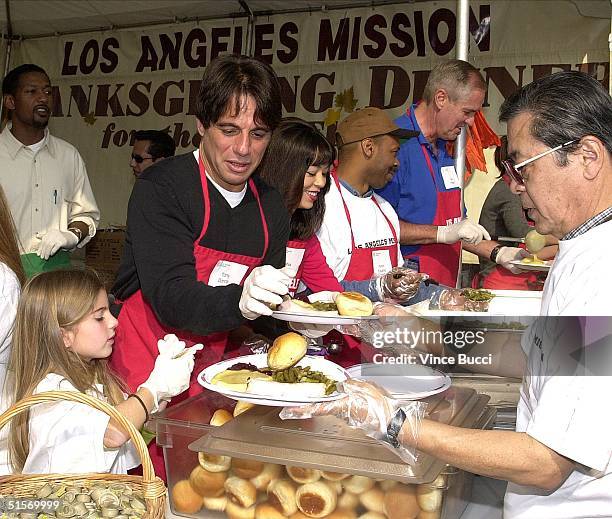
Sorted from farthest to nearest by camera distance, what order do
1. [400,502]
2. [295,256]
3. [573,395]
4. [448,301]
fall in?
[295,256] → [448,301] → [400,502] → [573,395]

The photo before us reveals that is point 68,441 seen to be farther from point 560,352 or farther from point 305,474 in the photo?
point 560,352

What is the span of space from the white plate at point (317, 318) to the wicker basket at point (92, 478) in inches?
21.6

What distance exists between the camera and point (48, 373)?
1.71m

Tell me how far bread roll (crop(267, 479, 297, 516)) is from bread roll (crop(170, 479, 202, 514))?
0.17 meters

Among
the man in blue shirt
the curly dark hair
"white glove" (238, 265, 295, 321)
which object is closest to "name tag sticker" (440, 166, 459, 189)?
the man in blue shirt

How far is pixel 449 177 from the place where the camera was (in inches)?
133

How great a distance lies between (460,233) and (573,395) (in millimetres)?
2061

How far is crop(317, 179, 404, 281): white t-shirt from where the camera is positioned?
2758mm

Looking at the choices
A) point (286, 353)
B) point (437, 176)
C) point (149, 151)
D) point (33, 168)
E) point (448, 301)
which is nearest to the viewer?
point (286, 353)

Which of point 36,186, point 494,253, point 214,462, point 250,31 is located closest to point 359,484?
point 214,462

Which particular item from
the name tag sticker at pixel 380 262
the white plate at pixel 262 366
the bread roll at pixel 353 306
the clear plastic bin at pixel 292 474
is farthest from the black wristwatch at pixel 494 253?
the clear plastic bin at pixel 292 474

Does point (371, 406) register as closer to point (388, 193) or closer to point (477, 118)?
point (388, 193)

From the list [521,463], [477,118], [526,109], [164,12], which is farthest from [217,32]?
[521,463]

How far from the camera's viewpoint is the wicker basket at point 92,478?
1263 mm
